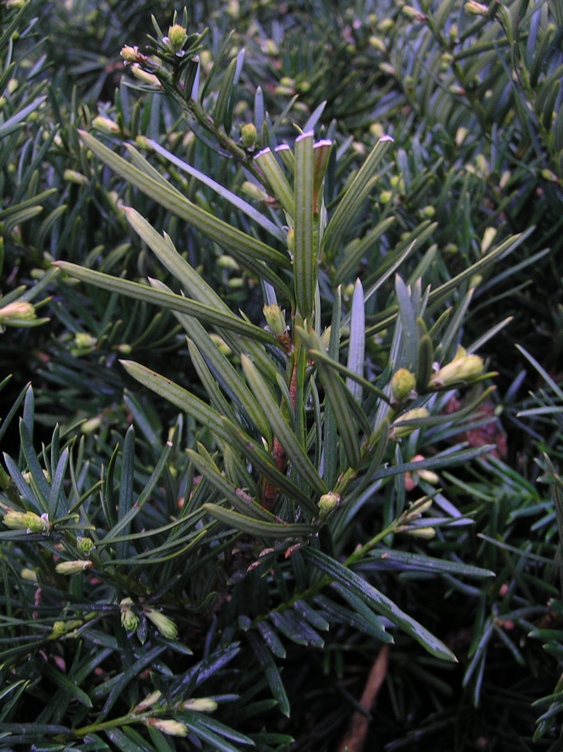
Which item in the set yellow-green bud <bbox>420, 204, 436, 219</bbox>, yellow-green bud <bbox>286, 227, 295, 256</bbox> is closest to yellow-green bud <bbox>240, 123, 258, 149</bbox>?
yellow-green bud <bbox>286, 227, 295, 256</bbox>

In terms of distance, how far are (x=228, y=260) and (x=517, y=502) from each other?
1.07ft

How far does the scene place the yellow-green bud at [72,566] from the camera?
14.0 inches

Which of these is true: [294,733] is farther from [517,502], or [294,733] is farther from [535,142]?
[535,142]

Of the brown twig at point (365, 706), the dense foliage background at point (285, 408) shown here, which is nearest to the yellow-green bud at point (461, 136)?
the dense foliage background at point (285, 408)

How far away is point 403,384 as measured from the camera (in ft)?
0.90

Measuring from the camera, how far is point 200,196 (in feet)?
1.78

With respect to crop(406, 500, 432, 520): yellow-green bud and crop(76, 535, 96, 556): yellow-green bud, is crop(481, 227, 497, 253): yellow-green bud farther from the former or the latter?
crop(76, 535, 96, 556): yellow-green bud

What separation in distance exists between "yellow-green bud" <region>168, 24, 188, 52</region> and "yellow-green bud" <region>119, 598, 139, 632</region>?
0.34m

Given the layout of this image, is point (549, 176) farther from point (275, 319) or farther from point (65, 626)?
point (65, 626)

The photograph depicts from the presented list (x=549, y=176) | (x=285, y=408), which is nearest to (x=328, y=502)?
(x=285, y=408)

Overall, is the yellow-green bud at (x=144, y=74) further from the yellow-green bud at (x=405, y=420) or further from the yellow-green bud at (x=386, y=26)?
the yellow-green bud at (x=386, y=26)

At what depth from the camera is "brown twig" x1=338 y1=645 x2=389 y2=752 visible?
0.53 metres

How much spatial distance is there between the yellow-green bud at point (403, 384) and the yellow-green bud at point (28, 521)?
20 centimetres

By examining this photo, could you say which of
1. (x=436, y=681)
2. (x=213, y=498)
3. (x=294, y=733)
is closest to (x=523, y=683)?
(x=436, y=681)
